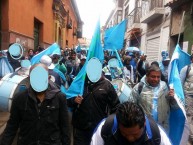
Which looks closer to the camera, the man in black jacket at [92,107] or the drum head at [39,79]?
the drum head at [39,79]

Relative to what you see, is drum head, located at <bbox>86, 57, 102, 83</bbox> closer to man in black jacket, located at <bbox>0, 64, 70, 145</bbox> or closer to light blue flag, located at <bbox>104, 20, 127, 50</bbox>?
man in black jacket, located at <bbox>0, 64, 70, 145</bbox>

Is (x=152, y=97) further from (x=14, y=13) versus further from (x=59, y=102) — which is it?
(x=14, y=13)

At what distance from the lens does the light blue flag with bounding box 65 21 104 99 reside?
452 cm

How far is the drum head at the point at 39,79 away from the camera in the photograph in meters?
3.30

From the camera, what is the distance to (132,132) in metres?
2.11

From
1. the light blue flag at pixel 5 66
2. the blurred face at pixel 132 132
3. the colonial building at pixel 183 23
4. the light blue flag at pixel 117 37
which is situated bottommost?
the blurred face at pixel 132 132

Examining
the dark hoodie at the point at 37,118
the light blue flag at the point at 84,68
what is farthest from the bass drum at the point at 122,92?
the dark hoodie at the point at 37,118

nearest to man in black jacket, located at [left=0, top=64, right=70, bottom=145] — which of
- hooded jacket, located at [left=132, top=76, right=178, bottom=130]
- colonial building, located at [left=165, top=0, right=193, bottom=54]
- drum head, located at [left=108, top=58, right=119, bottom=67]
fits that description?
hooded jacket, located at [left=132, top=76, right=178, bottom=130]

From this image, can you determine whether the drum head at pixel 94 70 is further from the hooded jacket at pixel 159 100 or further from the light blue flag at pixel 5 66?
the light blue flag at pixel 5 66

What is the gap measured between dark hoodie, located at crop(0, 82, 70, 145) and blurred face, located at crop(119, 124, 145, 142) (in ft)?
4.19

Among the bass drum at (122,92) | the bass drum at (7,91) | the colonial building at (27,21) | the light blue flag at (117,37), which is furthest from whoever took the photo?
the colonial building at (27,21)

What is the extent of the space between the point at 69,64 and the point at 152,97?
5.82m

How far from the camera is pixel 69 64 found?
9.88m

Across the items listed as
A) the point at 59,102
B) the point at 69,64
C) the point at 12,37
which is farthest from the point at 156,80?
the point at 12,37
